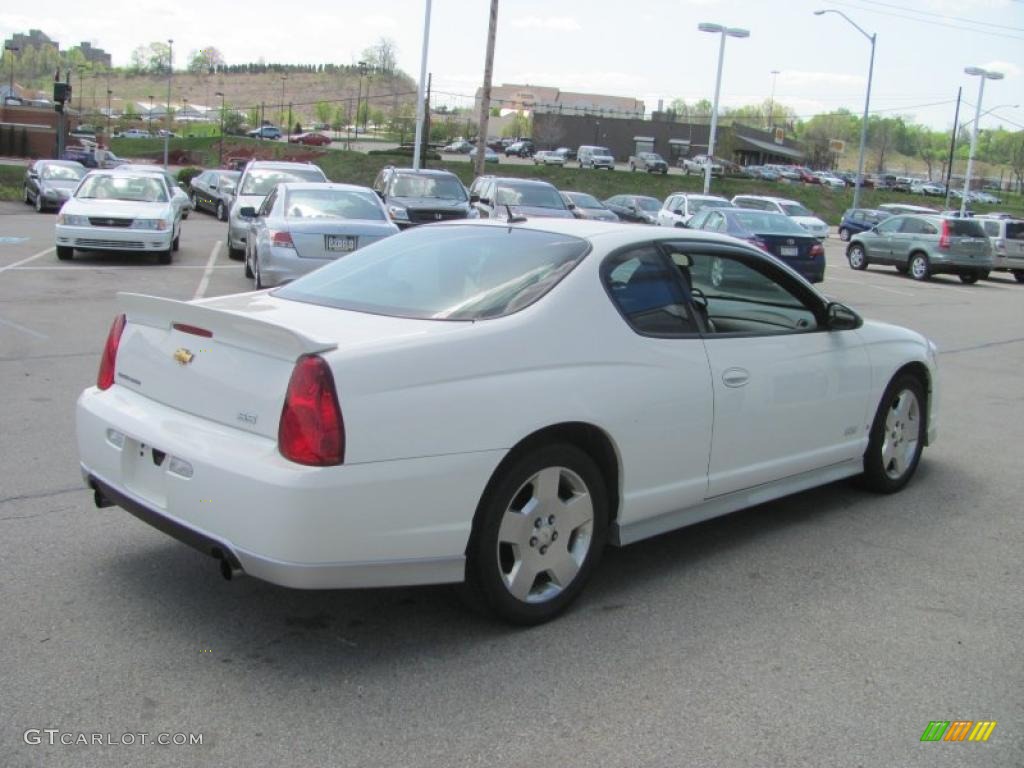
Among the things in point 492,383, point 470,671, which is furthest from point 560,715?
point 492,383

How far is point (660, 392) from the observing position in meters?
4.35

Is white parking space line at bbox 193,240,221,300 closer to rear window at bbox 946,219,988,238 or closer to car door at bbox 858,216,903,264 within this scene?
car door at bbox 858,216,903,264

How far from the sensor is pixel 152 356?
4059 millimetres

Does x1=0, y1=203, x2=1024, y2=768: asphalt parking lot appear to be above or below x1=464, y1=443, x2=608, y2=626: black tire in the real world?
below

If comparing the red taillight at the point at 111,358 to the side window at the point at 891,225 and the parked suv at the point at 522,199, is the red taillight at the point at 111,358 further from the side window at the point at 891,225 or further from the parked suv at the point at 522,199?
the side window at the point at 891,225

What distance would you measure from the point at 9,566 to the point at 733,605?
3095 mm

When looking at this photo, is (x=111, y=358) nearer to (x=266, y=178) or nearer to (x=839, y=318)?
(x=839, y=318)

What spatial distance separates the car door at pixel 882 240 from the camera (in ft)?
86.8

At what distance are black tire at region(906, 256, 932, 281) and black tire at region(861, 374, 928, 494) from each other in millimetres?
20733

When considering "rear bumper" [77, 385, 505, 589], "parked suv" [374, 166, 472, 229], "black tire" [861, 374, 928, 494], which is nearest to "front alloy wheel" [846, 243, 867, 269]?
"parked suv" [374, 166, 472, 229]

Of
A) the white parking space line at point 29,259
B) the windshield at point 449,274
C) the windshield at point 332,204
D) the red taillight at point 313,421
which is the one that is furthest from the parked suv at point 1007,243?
the red taillight at point 313,421

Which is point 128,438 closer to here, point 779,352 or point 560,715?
point 560,715

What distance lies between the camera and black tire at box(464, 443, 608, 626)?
3.76 m

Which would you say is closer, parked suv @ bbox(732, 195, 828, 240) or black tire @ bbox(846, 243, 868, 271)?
black tire @ bbox(846, 243, 868, 271)
